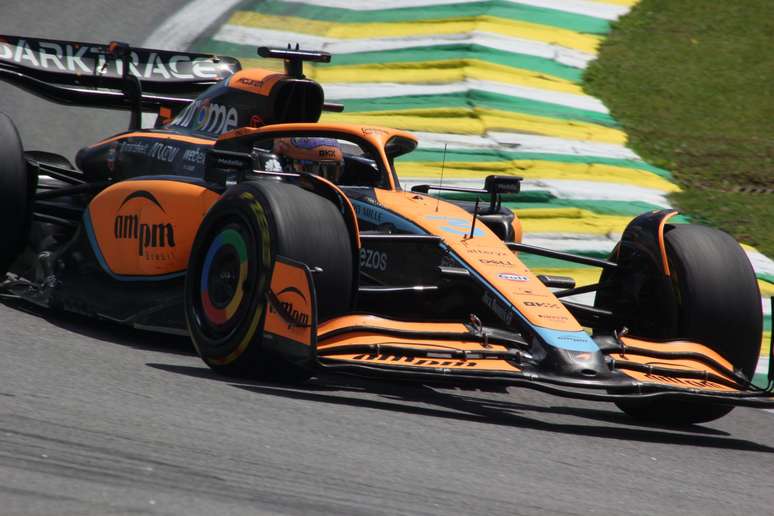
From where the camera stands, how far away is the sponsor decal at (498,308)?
17.8ft

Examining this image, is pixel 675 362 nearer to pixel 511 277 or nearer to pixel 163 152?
pixel 511 277

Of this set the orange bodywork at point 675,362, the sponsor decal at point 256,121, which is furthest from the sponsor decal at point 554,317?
the sponsor decal at point 256,121

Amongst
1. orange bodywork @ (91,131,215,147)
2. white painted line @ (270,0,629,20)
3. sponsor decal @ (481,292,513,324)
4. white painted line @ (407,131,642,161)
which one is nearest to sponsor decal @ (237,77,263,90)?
orange bodywork @ (91,131,215,147)

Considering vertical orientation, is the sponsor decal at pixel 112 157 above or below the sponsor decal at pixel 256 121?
below

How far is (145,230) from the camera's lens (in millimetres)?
6543

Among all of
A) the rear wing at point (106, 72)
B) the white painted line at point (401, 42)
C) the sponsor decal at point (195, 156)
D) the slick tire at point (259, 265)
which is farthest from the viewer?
the white painted line at point (401, 42)

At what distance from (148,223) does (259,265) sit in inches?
52.6

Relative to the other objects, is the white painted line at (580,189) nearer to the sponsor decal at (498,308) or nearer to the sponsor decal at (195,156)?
the sponsor decal at (195,156)

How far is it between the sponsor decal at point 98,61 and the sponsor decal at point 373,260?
2.82m

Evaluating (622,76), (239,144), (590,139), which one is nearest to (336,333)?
(239,144)

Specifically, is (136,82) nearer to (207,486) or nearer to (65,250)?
(65,250)

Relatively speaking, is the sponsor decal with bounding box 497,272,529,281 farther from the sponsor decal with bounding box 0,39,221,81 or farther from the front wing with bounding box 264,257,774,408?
the sponsor decal with bounding box 0,39,221,81

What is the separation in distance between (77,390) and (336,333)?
1.16 m

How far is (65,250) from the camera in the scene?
6.92 meters
